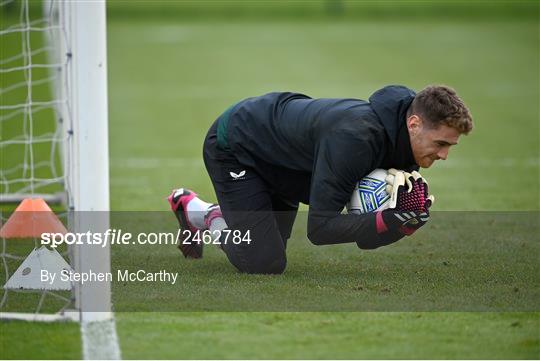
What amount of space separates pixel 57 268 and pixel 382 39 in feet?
62.1

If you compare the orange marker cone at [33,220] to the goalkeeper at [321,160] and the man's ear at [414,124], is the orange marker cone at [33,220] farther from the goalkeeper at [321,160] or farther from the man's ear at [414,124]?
the man's ear at [414,124]

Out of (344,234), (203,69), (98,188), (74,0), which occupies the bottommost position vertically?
(203,69)

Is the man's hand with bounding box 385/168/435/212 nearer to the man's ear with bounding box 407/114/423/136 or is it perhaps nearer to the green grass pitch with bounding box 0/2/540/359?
the man's ear with bounding box 407/114/423/136

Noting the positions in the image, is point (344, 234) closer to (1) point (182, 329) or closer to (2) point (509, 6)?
(1) point (182, 329)

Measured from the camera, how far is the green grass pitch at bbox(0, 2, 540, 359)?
5207 millimetres

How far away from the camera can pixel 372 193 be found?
6.13 meters

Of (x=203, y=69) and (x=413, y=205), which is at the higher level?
(x=413, y=205)

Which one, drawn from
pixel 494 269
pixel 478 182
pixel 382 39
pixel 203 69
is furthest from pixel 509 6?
pixel 494 269

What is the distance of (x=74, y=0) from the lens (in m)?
5.35

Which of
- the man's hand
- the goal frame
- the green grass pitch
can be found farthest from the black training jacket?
the goal frame

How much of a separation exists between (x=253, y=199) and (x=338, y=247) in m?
1.13

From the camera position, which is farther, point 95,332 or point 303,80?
point 303,80

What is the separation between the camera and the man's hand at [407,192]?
6.04 meters

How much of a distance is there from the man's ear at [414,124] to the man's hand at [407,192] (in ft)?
0.90
